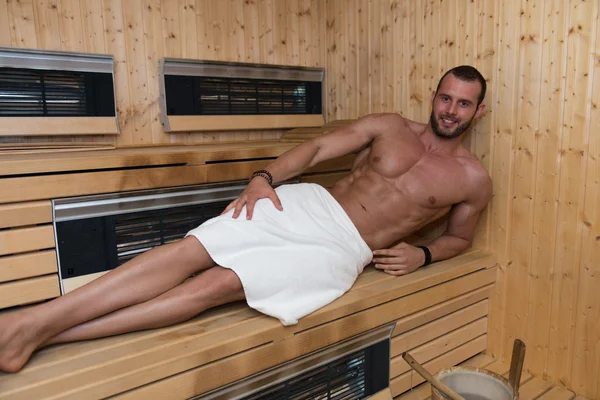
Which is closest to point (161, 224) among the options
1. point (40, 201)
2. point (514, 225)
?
point (40, 201)

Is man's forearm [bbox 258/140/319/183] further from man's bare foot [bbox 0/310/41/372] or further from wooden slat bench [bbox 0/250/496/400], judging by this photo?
man's bare foot [bbox 0/310/41/372]

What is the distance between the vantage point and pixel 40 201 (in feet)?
5.99

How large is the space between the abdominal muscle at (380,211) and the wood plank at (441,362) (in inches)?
A: 23.2

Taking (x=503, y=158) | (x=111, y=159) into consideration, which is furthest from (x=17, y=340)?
(x=503, y=158)

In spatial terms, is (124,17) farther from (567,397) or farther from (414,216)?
(567,397)

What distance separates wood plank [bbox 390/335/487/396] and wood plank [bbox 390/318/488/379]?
2cm

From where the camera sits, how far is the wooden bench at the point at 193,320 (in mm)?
1409

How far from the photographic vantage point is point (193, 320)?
1.69 m

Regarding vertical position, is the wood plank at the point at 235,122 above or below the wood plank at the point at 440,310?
above

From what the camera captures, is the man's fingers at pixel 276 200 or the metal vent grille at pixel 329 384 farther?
the man's fingers at pixel 276 200

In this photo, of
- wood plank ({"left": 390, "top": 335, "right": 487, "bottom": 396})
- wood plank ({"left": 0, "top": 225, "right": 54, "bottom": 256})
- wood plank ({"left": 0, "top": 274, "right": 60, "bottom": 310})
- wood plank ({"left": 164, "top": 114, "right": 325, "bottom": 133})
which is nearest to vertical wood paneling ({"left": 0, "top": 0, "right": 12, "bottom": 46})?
wood plank ({"left": 164, "top": 114, "right": 325, "bottom": 133})

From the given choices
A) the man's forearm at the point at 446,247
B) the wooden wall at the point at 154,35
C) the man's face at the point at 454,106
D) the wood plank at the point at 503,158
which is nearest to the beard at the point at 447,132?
the man's face at the point at 454,106

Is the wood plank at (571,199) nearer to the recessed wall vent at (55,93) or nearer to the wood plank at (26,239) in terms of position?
the wood plank at (26,239)

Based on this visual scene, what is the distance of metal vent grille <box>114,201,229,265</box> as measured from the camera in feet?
6.75
